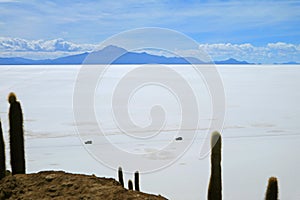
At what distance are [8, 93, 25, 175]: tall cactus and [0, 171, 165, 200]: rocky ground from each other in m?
0.87

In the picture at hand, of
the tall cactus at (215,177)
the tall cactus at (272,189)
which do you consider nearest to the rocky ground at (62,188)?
the tall cactus at (215,177)

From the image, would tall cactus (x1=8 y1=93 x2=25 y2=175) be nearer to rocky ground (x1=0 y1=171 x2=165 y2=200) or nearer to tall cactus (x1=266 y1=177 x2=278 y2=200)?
rocky ground (x1=0 y1=171 x2=165 y2=200)

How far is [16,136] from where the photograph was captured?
4.86 m

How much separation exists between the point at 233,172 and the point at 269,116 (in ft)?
33.5

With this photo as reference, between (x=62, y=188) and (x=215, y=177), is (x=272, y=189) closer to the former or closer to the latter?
(x=215, y=177)

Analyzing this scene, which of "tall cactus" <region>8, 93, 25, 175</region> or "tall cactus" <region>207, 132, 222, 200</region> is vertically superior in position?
"tall cactus" <region>8, 93, 25, 175</region>

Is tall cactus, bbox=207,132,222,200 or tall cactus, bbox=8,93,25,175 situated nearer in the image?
tall cactus, bbox=207,132,222,200

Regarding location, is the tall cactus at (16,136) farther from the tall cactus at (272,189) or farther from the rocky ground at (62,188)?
the tall cactus at (272,189)

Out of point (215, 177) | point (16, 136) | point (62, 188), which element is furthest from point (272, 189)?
point (16, 136)

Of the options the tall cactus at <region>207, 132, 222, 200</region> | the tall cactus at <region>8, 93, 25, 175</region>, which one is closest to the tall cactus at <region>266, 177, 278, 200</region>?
the tall cactus at <region>207, 132, 222, 200</region>

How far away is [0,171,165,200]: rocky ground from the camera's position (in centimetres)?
340

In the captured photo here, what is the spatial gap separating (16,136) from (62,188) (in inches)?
61.7

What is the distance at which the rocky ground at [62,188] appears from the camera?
340 centimetres

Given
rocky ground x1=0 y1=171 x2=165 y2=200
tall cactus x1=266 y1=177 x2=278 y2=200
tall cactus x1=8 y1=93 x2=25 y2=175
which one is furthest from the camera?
tall cactus x1=8 y1=93 x2=25 y2=175
